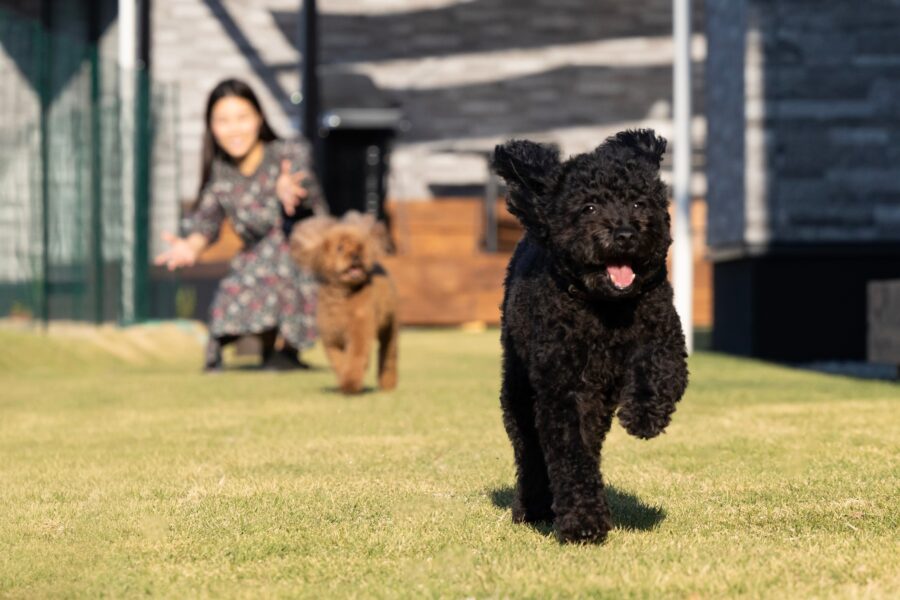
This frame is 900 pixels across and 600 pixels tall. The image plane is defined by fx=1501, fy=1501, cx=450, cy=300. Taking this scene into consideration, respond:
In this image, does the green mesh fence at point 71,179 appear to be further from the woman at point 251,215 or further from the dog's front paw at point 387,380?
the dog's front paw at point 387,380

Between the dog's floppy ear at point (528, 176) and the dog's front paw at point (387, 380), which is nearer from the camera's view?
the dog's floppy ear at point (528, 176)

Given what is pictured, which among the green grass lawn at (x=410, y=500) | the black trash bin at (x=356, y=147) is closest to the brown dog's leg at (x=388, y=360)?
the green grass lawn at (x=410, y=500)

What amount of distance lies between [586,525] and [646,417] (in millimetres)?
333

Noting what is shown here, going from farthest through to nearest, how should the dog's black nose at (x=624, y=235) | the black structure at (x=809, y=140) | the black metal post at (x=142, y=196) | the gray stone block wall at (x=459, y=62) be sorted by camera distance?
the gray stone block wall at (x=459, y=62) → the black metal post at (x=142, y=196) → the black structure at (x=809, y=140) → the dog's black nose at (x=624, y=235)

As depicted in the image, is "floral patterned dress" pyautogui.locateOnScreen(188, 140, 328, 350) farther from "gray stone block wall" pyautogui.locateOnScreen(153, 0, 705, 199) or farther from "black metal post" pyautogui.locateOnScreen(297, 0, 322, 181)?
"gray stone block wall" pyautogui.locateOnScreen(153, 0, 705, 199)

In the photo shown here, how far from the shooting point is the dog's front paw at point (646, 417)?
4.04 m

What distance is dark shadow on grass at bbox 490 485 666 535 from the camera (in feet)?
14.7

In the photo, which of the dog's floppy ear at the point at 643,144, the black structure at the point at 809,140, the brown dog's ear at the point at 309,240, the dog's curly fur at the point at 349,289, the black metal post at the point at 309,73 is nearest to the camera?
the dog's floppy ear at the point at 643,144

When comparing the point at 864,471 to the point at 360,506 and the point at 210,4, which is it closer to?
the point at 360,506

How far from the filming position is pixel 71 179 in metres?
14.1

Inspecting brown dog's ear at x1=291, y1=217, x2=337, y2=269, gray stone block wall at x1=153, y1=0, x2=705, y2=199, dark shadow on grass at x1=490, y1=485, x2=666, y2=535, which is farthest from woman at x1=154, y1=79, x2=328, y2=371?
gray stone block wall at x1=153, y1=0, x2=705, y2=199

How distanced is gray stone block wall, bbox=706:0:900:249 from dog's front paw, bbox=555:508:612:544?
32.9ft

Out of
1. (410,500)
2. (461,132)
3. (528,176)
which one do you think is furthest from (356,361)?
(461,132)

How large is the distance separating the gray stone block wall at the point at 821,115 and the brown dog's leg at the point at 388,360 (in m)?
5.00
